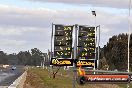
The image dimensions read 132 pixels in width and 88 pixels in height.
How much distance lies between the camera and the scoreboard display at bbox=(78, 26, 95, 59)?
26.8m

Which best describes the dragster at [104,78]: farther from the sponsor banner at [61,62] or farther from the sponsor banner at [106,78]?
the sponsor banner at [61,62]

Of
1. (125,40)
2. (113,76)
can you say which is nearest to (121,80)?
(113,76)

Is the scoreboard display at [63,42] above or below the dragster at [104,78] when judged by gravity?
above

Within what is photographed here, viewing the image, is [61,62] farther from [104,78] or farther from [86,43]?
[104,78]

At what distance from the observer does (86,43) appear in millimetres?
26812

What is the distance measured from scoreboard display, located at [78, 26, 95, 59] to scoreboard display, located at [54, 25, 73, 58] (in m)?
0.63

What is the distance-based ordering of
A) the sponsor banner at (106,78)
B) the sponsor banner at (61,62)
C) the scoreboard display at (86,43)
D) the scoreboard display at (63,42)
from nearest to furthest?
the sponsor banner at (106,78) → the scoreboard display at (63,42) → the sponsor banner at (61,62) → the scoreboard display at (86,43)

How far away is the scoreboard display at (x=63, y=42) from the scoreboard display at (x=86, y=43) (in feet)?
2.08

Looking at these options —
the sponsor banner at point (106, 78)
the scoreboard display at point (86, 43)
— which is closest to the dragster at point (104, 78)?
the sponsor banner at point (106, 78)

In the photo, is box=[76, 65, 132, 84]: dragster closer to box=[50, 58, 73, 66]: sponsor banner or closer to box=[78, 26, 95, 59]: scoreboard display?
box=[50, 58, 73, 66]: sponsor banner

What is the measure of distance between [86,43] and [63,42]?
129 centimetres

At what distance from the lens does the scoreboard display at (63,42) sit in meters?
26.5

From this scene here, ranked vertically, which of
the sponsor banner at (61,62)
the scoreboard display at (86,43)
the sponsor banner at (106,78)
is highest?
the scoreboard display at (86,43)

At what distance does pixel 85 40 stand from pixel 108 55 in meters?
91.3
